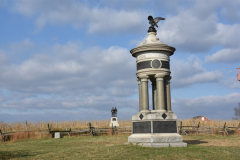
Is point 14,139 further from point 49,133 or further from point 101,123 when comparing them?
point 101,123

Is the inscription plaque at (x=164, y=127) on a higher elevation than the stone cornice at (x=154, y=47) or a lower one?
lower

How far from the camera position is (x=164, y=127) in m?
14.6

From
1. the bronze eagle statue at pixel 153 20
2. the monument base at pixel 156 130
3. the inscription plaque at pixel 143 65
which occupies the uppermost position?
the bronze eagle statue at pixel 153 20

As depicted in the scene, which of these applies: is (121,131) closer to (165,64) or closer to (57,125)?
(57,125)

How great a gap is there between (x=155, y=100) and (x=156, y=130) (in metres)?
2.65

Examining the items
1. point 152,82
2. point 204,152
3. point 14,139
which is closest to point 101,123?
point 14,139

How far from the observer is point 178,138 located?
14375mm

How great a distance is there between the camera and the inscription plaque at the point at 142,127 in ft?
47.8

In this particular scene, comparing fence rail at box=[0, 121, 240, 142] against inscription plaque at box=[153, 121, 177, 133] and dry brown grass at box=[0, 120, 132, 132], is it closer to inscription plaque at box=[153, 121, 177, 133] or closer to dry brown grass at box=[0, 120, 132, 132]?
dry brown grass at box=[0, 120, 132, 132]

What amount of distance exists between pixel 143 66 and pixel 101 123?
19.9 m

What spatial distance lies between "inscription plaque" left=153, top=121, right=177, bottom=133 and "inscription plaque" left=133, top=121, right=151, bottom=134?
349 mm

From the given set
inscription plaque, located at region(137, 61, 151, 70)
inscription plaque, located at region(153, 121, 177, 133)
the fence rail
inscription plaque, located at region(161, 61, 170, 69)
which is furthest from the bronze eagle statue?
the fence rail

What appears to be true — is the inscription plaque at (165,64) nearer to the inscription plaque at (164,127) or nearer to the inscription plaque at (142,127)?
the inscription plaque at (164,127)

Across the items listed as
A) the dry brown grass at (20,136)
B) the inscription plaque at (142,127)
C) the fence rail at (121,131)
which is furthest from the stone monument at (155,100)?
the dry brown grass at (20,136)
